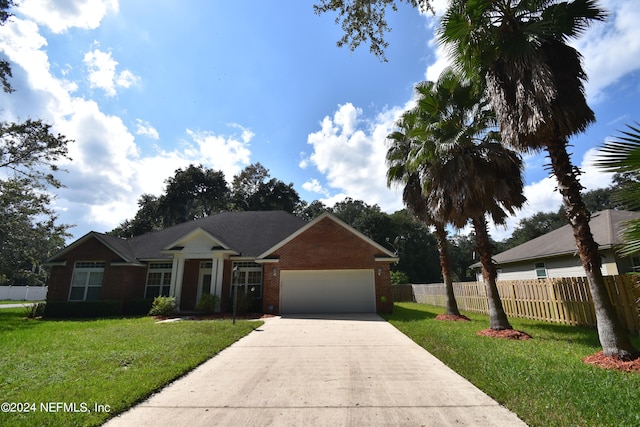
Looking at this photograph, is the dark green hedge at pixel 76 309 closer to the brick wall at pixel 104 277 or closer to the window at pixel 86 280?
the brick wall at pixel 104 277

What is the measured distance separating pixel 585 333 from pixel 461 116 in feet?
26.6

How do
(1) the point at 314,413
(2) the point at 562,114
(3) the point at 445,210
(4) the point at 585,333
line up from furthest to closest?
(3) the point at 445,210 < (4) the point at 585,333 < (2) the point at 562,114 < (1) the point at 314,413

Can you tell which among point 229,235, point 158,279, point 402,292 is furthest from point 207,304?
point 402,292

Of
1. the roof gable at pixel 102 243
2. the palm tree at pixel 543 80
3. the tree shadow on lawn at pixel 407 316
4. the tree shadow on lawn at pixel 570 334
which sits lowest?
the tree shadow on lawn at pixel 407 316

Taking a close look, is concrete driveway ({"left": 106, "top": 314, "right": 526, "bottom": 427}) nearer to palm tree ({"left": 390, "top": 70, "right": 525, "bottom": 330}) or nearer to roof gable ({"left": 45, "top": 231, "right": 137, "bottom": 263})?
palm tree ({"left": 390, "top": 70, "right": 525, "bottom": 330})

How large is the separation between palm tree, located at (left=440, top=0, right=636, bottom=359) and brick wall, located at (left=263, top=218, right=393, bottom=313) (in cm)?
960

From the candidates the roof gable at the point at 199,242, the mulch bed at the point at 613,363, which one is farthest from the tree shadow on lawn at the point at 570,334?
the roof gable at the point at 199,242

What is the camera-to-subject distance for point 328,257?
16.1m

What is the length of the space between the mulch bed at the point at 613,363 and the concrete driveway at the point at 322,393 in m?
3.01

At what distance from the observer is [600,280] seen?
256 inches

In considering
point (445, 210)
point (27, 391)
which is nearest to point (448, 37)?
point (445, 210)

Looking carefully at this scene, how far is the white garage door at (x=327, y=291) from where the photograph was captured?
16.1 meters

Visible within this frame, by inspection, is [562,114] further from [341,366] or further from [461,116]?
[341,366]

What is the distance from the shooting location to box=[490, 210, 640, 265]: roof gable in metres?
14.5
